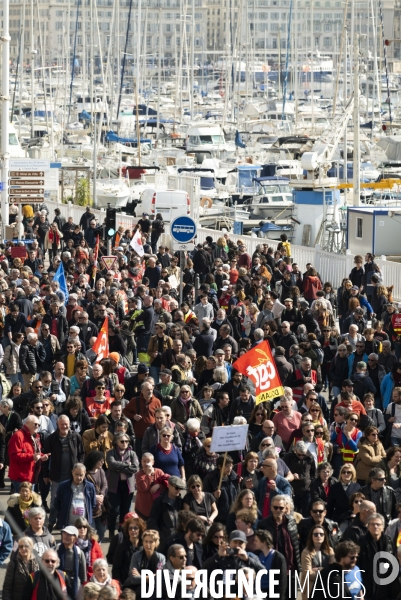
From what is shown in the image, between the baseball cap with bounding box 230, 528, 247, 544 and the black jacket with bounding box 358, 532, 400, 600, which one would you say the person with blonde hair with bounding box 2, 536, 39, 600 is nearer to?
the baseball cap with bounding box 230, 528, 247, 544

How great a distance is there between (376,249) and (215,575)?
23309 mm

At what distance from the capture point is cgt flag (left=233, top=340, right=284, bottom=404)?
59.9ft

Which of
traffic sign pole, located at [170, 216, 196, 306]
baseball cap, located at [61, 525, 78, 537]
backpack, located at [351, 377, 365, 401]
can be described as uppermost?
traffic sign pole, located at [170, 216, 196, 306]

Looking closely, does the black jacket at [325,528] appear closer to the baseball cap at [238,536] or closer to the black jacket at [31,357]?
the baseball cap at [238,536]

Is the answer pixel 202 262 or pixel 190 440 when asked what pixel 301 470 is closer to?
pixel 190 440

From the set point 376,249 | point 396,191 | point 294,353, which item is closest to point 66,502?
point 294,353

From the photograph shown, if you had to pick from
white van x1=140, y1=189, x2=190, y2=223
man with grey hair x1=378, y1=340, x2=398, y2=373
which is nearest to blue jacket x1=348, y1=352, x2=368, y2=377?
man with grey hair x1=378, y1=340, x2=398, y2=373

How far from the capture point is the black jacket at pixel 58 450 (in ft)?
52.2

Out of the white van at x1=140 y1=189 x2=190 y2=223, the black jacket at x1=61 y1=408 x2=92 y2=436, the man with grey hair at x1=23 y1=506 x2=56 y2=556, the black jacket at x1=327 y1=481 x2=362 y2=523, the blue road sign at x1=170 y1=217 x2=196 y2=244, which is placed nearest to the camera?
the man with grey hair at x1=23 y1=506 x2=56 y2=556

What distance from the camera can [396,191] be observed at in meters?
47.7

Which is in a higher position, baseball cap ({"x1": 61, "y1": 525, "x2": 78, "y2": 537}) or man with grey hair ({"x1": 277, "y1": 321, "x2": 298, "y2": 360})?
baseball cap ({"x1": 61, "y1": 525, "x2": 78, "y2": 537})

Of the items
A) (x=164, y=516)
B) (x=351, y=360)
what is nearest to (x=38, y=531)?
(x=164, y=516)

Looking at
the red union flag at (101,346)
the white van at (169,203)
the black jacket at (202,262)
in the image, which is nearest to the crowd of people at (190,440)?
the red union flag at (101,346)

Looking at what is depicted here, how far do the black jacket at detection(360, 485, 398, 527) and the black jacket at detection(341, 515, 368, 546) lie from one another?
0.98 metres
